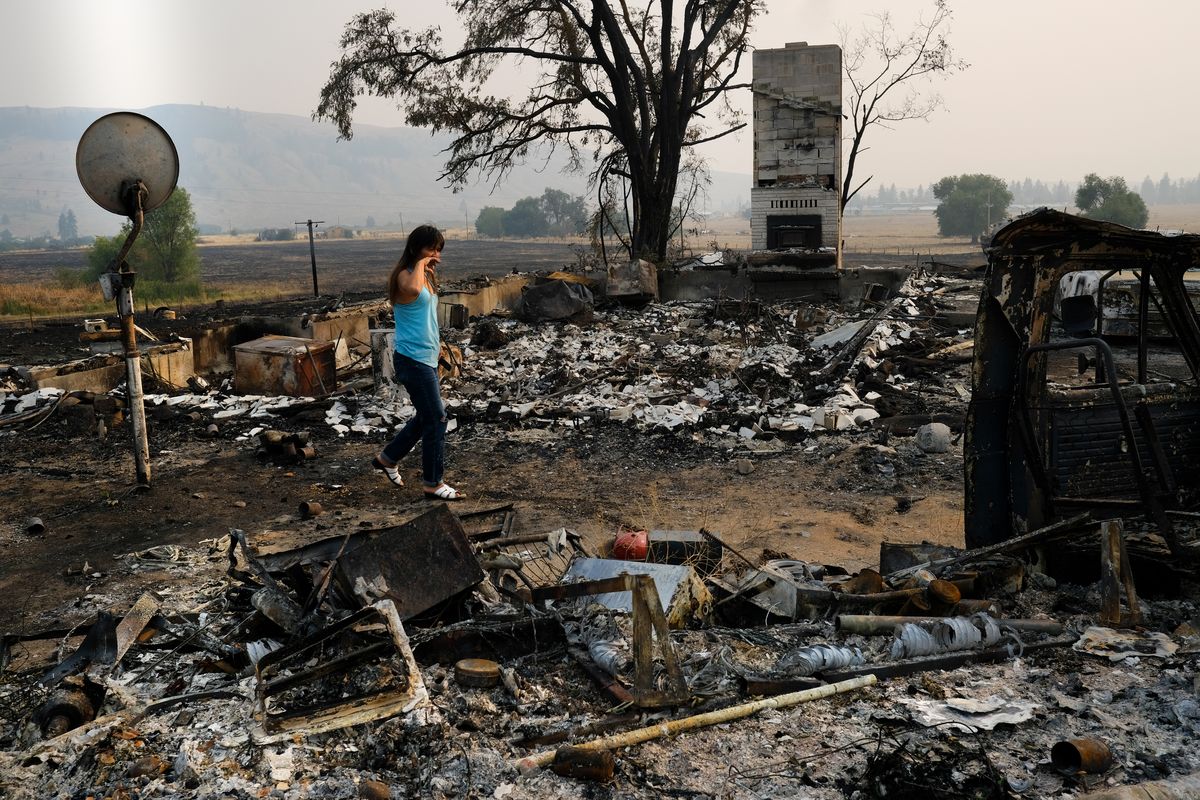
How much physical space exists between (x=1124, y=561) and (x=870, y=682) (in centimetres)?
144

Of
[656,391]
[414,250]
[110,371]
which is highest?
[414,250]

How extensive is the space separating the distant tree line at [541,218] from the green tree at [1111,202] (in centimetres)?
5901

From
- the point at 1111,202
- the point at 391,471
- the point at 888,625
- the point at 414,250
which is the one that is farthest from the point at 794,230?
the point at 1111,202

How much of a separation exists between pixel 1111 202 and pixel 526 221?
7086 cm

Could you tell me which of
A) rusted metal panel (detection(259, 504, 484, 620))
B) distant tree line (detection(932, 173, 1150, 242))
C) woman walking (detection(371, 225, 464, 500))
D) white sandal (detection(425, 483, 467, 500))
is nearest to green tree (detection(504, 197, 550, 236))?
distant tree line (detection(932, 173, 1150, 242))

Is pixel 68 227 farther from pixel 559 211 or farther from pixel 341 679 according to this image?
pixel 341 679

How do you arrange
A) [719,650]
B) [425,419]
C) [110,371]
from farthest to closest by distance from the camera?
[110,371], [425,419], [719,650]

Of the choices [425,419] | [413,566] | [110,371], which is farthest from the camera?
[110,371]

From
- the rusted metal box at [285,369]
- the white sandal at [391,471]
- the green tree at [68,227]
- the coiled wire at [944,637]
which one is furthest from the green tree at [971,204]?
the green tree at [68,227]

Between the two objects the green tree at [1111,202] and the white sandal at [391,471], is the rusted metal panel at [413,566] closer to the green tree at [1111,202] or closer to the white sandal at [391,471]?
the white sandal at [391,471]

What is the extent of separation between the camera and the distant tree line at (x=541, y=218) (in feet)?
386

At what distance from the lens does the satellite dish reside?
22.9ft

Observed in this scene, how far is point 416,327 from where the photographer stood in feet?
21.3

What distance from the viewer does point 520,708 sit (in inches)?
136
